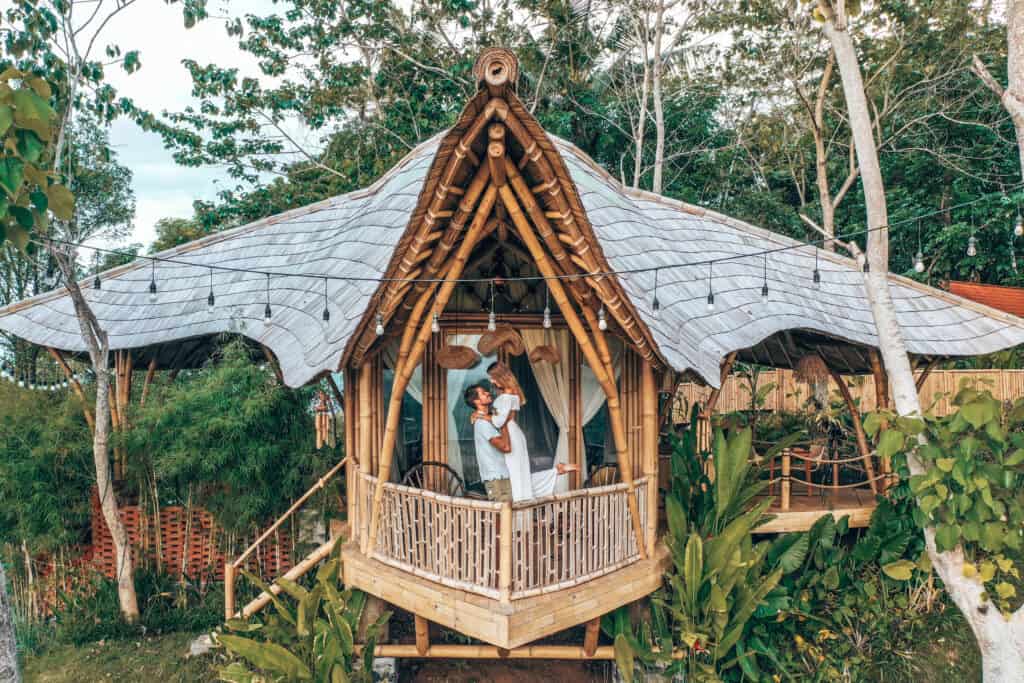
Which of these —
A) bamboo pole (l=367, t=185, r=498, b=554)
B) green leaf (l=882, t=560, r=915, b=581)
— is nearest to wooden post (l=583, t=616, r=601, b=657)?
bamboo pole (l=367, t=185, r=498, b=554)

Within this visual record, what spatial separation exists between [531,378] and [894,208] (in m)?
17.2

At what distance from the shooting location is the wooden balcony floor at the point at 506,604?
517cm

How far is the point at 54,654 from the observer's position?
736cm

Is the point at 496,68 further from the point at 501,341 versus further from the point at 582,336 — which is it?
the point at 501,341

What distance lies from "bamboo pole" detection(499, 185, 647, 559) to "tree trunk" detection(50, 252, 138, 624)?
5.18 metres

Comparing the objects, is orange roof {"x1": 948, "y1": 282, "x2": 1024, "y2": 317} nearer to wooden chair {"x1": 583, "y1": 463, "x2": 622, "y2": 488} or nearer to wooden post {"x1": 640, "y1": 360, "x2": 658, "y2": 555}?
wooden chair {"x1": 583, "y1": 463, "x2": 622, "y2": 488}

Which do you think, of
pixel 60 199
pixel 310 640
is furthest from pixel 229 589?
pixel 60 199

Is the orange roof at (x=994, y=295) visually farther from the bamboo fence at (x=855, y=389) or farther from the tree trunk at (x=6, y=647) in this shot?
the tree trunk at (x=6, y=647)

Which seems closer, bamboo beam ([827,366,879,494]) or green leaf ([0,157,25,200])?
green leaf ([0,157,25,200])

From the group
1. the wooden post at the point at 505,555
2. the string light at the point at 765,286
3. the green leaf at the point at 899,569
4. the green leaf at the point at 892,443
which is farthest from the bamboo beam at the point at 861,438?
the wooden post at the point at 505,555

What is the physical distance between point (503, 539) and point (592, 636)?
1.98 metres

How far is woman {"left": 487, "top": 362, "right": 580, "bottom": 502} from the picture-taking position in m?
6.22

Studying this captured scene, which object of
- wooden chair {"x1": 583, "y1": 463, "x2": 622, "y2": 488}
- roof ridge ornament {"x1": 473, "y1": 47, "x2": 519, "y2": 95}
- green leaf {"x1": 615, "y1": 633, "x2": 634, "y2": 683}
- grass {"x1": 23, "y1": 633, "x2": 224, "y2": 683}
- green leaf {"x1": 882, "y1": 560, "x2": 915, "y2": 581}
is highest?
roof ridge ornament {"x1": 473, "y1": 47, "x2": 519, "y2": 95}

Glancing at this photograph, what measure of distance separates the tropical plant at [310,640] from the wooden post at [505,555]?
169 centimetres
